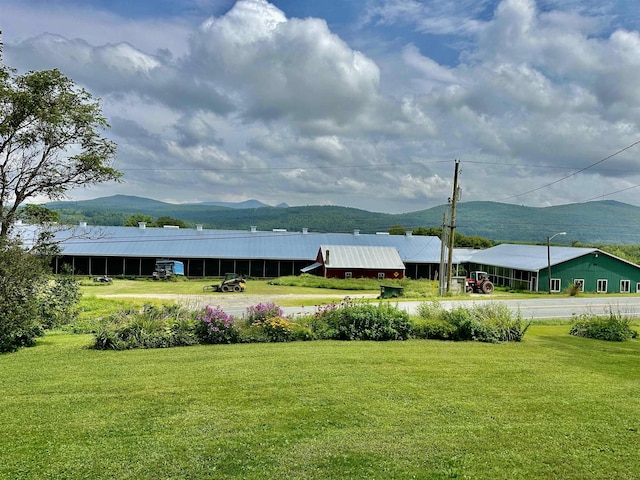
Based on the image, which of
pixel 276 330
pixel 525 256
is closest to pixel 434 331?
pixel 276 330

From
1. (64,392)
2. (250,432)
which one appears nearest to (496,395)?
(250,432)

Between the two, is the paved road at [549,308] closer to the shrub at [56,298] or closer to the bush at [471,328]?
the bush at [471,328]

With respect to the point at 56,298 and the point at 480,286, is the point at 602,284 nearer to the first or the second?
the point at 480,286

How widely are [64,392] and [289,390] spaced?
3296 millimetres

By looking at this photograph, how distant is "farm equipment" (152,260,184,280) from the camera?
43.2 m

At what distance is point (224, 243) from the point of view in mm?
50094

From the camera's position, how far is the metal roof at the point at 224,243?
45.9 m

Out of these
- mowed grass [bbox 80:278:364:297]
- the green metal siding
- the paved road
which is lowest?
mowed grass [bbox 80:278:364:297]

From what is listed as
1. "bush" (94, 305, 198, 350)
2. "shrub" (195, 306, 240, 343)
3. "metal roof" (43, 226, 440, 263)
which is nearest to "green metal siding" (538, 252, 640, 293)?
Result: "metal roof" (43, 226, 440, 263)

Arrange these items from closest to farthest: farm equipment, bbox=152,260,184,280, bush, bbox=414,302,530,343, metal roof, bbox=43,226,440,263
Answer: bush, bbox=414,302,530,343, farm equipment, bbox=152,260,184,280, metal roof, bbox=43,226,440,263

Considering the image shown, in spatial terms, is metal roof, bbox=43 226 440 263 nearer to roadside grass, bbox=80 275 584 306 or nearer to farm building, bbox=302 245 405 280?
farm building, bbox=302 245 405 280

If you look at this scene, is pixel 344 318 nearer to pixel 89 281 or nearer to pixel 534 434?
pixel 534 434

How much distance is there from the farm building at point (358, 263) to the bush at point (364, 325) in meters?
31.6

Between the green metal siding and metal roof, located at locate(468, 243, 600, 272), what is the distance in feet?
2.00
